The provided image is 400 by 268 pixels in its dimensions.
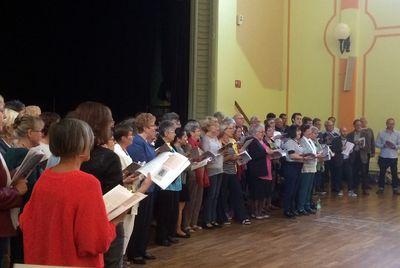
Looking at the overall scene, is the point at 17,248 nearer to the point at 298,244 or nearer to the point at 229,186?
the point at 298,244

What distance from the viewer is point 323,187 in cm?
993

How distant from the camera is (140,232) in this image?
4676 mm

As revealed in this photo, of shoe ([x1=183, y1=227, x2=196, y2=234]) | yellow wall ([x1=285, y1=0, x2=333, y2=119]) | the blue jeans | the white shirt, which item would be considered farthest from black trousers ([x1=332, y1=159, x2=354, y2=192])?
the white shirt

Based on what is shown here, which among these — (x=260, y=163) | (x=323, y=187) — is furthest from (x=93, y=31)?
(x=323, y=187)

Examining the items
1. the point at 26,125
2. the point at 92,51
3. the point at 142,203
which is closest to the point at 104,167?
the point at 26,125

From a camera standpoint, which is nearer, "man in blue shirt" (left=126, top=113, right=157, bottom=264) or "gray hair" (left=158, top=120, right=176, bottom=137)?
"man in blue shirt" (left=126, top=113, right=157, bottom=264)

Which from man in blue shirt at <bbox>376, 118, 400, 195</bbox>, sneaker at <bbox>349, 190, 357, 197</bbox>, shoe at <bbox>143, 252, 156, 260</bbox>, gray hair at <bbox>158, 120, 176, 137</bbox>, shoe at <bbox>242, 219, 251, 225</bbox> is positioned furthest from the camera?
man in blue shirt at <bbox>376, 118, 400, 195</bbox>

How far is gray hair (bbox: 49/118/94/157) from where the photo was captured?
213 cm

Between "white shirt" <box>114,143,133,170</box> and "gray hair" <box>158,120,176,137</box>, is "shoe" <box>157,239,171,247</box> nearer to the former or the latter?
"gray hair" <box>158,120,176,137</box>

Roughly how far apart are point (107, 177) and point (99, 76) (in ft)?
22.9

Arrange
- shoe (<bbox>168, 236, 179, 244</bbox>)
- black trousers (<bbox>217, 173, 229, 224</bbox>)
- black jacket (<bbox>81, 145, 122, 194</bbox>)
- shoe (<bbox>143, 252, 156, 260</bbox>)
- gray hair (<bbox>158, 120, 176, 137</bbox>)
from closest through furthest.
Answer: black jacket (<bbox>81, 145, 122, 194</bbox>), shoe (<bbox>143, 252, 156, 260</bbox>), gray hair (<bbox>158, 120, 176, 137</bbox>), shoe (<bbox>168, 236, 179, 244</bbox>), black trousers (<bbox>217, 173, 229, 224</bbox>)

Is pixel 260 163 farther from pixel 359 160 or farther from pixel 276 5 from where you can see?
pixel 276 5

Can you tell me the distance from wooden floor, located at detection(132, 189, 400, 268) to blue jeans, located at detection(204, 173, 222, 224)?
23 cm

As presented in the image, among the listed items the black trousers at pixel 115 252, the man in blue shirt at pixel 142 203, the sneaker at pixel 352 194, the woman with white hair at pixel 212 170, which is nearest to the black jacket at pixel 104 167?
the black trousers at pixel 115 252
